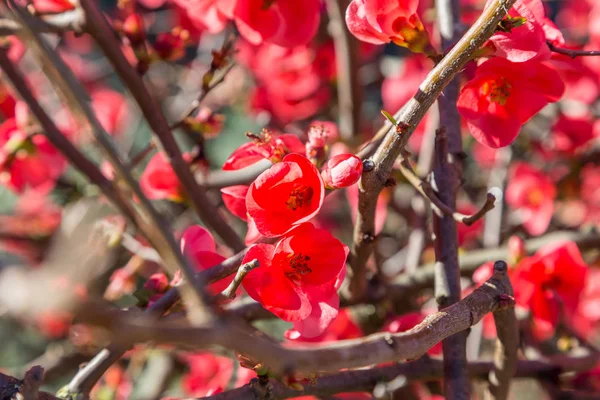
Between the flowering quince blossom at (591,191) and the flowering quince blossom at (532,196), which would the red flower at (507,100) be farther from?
the flowering quince blossom at (591,191)

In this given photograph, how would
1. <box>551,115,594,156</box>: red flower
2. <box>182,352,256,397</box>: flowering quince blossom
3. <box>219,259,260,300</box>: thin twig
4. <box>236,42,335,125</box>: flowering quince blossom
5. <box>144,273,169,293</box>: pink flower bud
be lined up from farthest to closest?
<box>236,42,335,125</box>: flowering quince blossom < <box>551,115,594,156</box>: red flower < <box>182,352,256,397</box>: flowering quince blossom < <box>144,273,169,293</box>: pink flower bud < <box>219,259,260,300</box>: thin twig

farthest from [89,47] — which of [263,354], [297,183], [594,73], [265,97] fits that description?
[263,354]

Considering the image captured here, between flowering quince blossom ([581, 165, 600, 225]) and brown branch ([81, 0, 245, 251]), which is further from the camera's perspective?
flowering quince blossom ([581, 165, 600, 225])

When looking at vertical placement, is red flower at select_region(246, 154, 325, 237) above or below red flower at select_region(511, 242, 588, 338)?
above

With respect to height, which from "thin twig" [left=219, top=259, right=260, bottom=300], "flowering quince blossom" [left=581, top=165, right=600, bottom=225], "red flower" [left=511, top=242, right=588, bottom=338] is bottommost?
"flowering quince blossom" [left=581, top=165, right=600, bottom=225]

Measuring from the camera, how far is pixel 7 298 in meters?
0.32

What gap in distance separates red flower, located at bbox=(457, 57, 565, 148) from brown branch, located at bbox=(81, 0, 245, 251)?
15.7 inches

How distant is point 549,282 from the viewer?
3.46 feet

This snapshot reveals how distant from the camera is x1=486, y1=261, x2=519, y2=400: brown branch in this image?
75 centimetres

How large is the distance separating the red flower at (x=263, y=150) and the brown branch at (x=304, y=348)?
0.27 m

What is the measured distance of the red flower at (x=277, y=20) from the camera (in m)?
0.97

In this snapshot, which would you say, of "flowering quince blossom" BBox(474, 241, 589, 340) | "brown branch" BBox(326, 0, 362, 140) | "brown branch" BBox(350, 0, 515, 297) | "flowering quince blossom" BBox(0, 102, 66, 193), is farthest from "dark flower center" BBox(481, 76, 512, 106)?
"flowering quince blossom" BBox(0, 102, 66, 193)

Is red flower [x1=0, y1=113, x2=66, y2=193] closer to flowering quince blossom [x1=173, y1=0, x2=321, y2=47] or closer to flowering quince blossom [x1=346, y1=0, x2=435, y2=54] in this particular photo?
flowering quince blossom [x1=173, y1=0, x2=321, y2=47]

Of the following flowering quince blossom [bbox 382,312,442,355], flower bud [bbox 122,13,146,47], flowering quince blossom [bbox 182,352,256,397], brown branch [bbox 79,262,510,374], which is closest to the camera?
brown branch [bbox 79,262,510,374]
